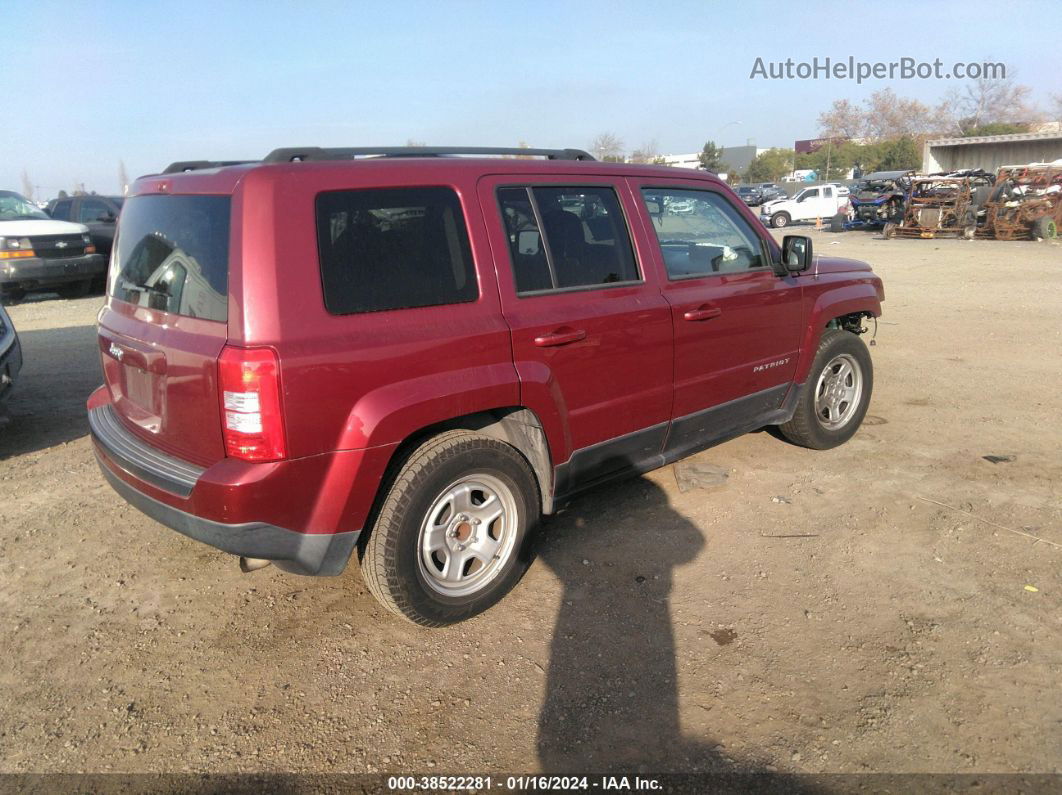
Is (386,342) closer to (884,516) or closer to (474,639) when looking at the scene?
(474,639)

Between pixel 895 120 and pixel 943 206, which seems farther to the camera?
pixel 895 120

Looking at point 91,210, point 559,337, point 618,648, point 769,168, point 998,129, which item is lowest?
point 618,648

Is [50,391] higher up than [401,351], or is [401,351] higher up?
[401,351]

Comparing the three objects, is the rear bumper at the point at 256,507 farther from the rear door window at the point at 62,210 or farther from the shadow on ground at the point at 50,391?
the rear door window at the point at 62,210

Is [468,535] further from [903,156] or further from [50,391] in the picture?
[903,156]

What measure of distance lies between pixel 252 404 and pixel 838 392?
398 centimetres

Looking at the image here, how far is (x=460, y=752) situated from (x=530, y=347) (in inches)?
62.1

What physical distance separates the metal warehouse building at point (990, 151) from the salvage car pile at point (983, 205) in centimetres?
1521

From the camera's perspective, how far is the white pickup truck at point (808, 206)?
102 feet

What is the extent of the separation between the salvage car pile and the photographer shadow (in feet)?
76.4

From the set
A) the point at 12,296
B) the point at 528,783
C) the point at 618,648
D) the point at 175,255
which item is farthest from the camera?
the point at 12,296

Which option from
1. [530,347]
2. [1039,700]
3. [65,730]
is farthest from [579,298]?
[65,730]

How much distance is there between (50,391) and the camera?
22.7ft

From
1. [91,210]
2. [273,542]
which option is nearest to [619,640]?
[273,542]
